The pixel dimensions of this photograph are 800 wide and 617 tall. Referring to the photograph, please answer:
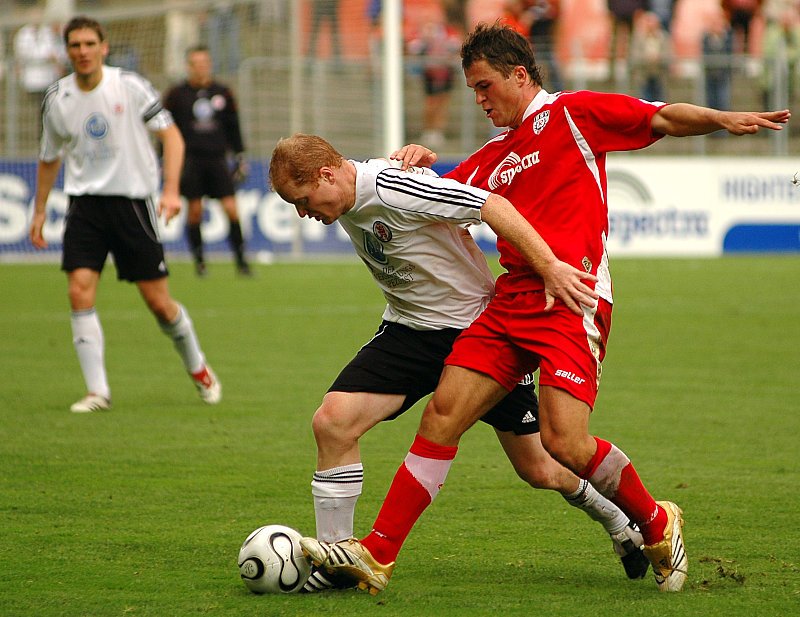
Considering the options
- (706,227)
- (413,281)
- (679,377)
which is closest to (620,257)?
(706,227)

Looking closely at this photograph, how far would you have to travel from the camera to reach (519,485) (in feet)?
20.2

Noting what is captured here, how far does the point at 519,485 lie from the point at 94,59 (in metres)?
3.83

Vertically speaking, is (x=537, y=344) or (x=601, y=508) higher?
(x=537, y=344)

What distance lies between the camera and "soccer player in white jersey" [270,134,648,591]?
4.40 metres

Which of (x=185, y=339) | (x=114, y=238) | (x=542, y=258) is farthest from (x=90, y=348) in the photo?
(x=542, y=258)

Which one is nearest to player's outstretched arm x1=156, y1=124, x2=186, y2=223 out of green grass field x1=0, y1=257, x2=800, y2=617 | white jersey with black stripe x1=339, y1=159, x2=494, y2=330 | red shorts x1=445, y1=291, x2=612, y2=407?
green grass field x1=0, y1=257, x2=800, y2=617

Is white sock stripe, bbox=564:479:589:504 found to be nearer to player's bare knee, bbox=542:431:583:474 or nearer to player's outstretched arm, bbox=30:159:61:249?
player's bare knee, bbox=542:431:583:474

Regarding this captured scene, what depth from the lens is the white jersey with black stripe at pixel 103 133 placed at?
8227 mm

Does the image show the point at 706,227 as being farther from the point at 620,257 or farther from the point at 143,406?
the point at 143,406

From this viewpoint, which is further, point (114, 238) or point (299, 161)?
point (114, 238)

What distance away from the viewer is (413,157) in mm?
4816

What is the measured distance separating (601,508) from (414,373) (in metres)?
0.79

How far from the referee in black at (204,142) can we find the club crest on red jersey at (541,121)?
12.5m

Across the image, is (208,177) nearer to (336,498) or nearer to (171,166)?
(171,166)
